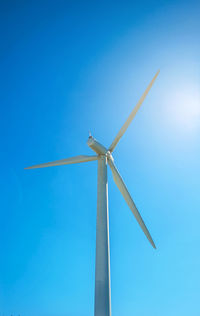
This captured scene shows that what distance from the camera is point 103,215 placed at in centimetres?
1833

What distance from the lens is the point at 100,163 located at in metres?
22.2

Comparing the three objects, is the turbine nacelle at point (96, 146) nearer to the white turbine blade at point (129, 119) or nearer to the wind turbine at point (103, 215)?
the wind turbine at point (103, 215)

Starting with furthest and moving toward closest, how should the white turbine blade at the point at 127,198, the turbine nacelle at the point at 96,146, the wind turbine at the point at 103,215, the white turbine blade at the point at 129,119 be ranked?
the white turbine blade at the point at 129,119 < the turbine nacelle at the point at 96,146 < the white turbine blade at the point at 127,198 < the wind turbine at the point at 103,215

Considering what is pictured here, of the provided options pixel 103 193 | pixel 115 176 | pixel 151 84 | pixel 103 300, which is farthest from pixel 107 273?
pixel 151 84

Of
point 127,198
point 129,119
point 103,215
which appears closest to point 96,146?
point 129,119

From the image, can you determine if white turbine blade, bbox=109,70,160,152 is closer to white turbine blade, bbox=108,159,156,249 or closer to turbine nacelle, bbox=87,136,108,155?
turbine nacelle, bbox=87,136,108,155

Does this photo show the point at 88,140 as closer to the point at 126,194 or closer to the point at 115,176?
the point at 115,176

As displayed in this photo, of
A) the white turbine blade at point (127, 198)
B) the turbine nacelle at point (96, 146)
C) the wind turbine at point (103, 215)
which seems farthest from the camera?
the turbine nacelle at point (96, 146)

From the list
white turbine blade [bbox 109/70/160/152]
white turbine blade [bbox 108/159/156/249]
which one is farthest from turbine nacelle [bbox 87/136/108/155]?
white turbine blade [bbox 109/70/160/152]

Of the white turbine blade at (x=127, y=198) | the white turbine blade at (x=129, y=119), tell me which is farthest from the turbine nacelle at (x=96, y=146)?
the white turbine blade at (x=129, y=119)

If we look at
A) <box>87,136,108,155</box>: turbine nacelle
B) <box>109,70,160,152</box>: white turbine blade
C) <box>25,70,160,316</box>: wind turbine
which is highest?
<box>109,70,160,152</box>: white turbine blade

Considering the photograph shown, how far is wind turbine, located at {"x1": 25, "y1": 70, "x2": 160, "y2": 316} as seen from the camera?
49.9ft

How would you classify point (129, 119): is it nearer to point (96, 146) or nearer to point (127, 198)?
point (96, 146)

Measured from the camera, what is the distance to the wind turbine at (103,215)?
15.2 m
